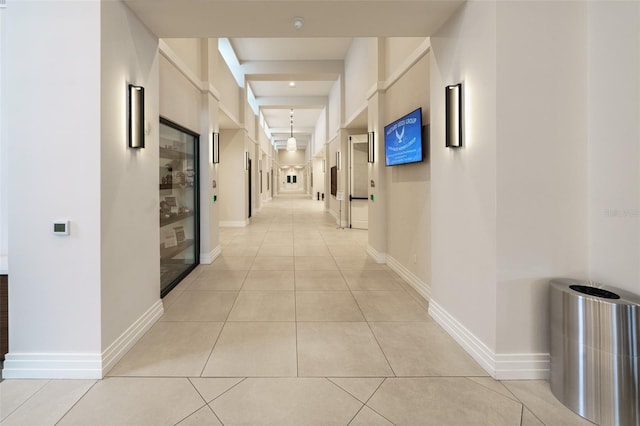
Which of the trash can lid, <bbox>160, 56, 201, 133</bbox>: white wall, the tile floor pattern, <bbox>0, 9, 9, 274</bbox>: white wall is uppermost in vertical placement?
<bbox>160, 56, 201, 133</bbox>: white wall

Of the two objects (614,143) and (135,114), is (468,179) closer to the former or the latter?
(614,143)

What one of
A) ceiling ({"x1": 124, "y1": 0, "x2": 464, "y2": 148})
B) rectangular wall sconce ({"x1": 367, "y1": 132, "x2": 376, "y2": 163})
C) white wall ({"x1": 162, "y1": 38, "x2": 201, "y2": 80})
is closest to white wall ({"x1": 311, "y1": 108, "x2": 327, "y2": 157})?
rectangular wall sconce ({"x1": 367, "y1": 132, "x2": 376, "y2": 163})

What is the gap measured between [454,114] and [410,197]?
1.80m

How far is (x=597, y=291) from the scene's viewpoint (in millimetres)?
2137

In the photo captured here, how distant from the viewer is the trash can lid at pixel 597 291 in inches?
76.6

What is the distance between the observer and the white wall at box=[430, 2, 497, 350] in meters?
2.44

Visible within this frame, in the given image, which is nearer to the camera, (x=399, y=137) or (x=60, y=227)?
(x=60, y=227)

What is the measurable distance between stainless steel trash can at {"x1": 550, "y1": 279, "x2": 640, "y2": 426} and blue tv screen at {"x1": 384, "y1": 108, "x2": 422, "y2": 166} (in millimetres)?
2330

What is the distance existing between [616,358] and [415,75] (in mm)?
3594

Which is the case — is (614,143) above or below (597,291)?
above

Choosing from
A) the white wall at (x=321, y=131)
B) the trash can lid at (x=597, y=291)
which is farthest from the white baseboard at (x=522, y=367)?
the white wall at (x=321, y=131)

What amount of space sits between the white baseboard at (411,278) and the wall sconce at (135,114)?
11.2 feet

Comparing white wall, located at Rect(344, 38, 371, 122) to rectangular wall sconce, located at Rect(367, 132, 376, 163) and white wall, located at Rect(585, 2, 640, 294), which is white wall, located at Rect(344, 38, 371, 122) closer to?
rectangular wall sconce, located at Rect(367, 132, 376, 163)

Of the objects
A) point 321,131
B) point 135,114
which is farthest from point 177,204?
point 321,131
